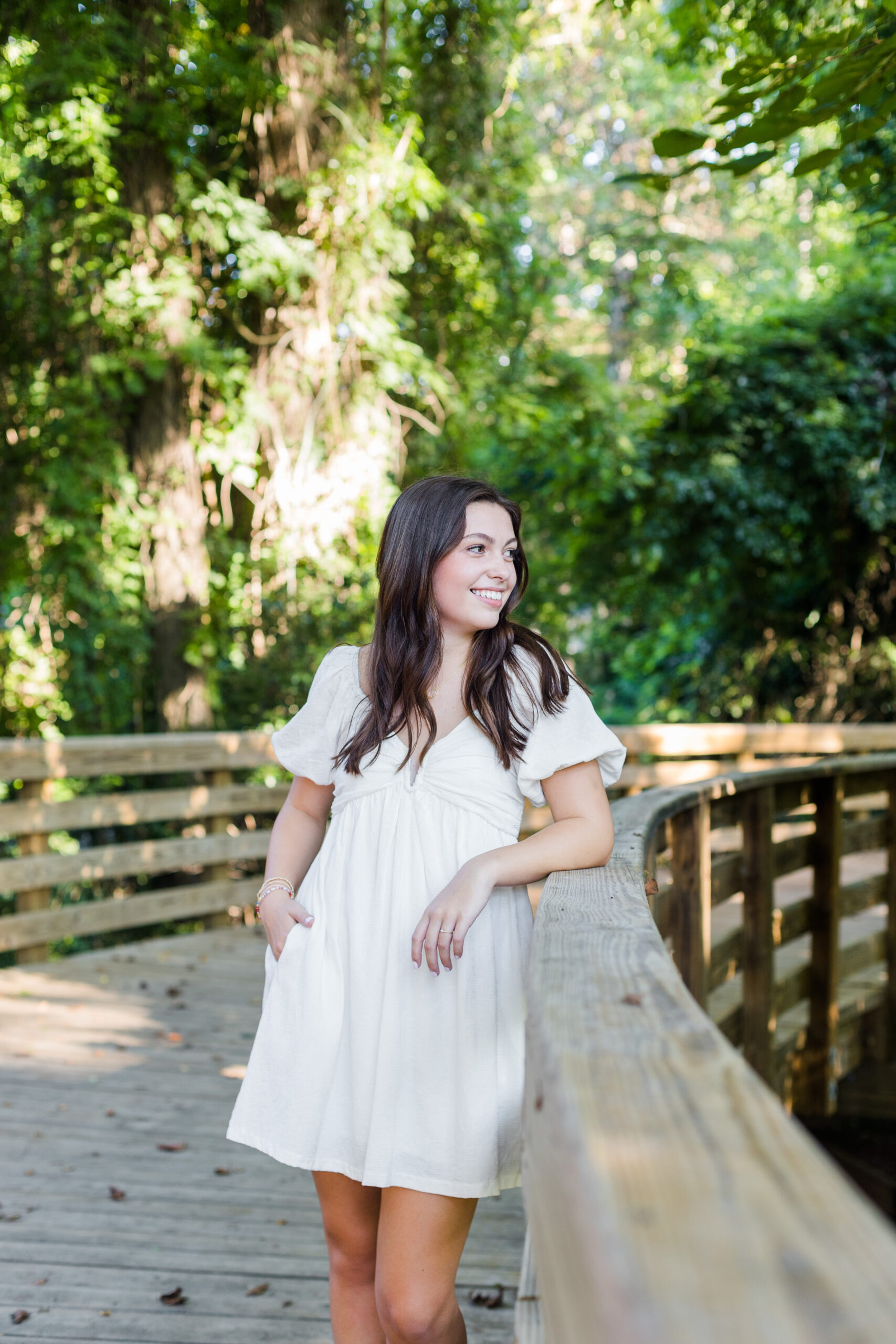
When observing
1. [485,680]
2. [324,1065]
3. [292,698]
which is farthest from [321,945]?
[292,698]

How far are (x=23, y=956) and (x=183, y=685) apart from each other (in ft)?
6.92

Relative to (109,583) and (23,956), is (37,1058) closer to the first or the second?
(23,956)

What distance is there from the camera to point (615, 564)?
10.8m

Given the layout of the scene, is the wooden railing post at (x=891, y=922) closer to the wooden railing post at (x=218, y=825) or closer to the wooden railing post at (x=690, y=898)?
the wooden railing post at (x=690, y=898)

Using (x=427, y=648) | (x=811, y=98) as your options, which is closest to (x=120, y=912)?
(x=427, y=648)

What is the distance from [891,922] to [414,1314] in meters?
3.43

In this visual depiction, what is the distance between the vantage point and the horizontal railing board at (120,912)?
5.04m

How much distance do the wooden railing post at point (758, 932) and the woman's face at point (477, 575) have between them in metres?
2.05

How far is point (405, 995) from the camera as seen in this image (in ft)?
5.21

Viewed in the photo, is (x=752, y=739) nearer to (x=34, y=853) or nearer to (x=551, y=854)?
(x=34, y=853)

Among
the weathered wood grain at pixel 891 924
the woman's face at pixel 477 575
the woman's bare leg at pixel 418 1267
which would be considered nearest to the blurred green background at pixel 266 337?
the weathered wood grain at pixel 891 924

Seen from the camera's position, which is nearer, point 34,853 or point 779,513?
point 34,853

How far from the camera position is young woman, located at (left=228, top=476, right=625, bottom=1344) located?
1532 millimetres

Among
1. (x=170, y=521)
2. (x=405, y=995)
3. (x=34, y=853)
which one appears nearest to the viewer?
(x=405, y=995)
